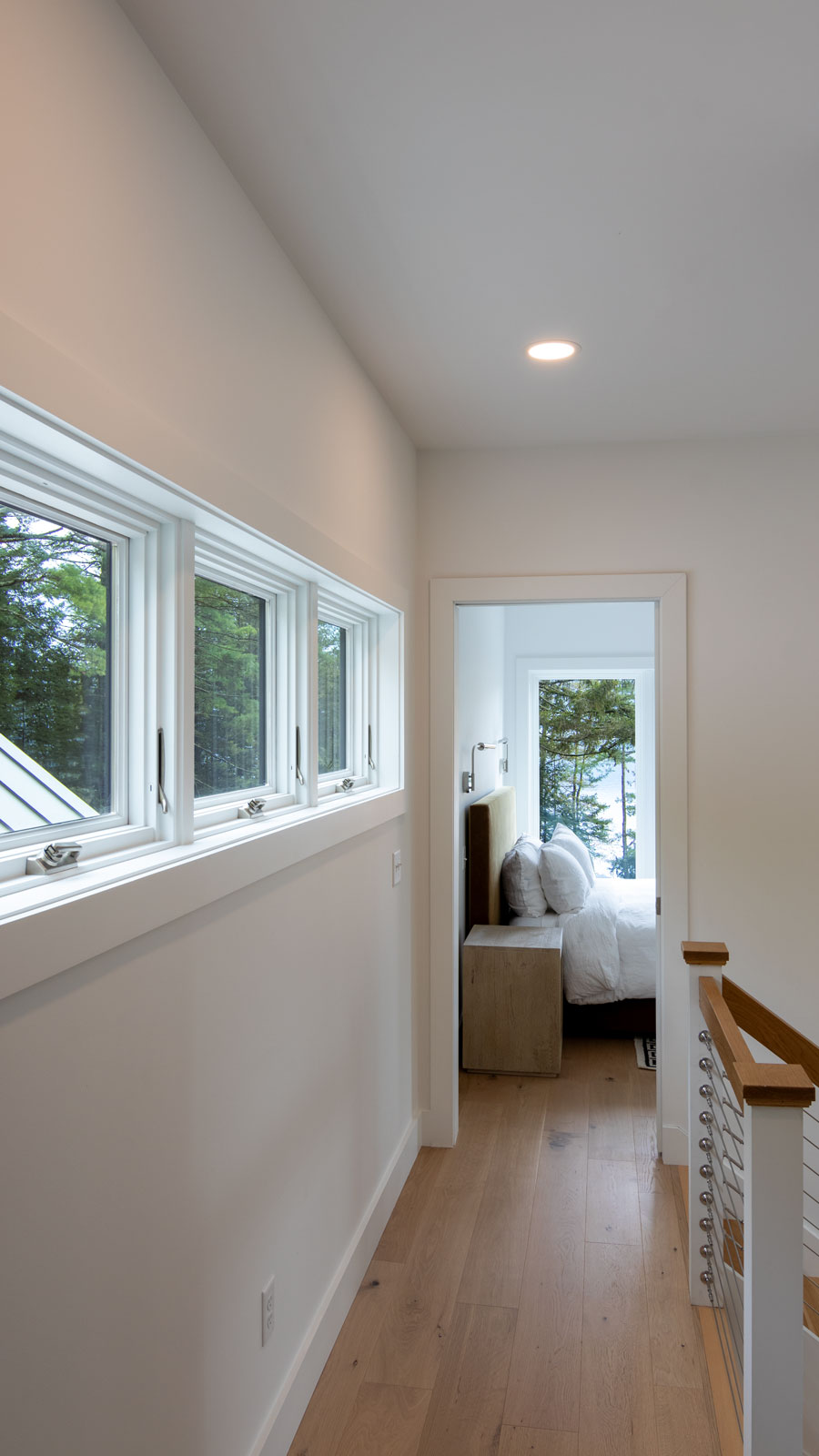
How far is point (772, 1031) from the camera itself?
241 cm

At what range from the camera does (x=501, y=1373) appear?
2.35 metres

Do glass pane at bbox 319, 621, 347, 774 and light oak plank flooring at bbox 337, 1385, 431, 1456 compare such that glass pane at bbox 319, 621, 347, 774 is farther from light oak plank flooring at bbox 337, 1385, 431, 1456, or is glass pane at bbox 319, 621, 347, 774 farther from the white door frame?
light oak plank flooring at bbox 337, 1385, 431, 1456

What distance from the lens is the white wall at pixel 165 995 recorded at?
3.79 feet

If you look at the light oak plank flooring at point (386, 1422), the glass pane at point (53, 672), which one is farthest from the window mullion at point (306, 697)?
the light oak plank flooring at point (386, 1422)

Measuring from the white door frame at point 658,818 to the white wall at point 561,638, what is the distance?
3286mm

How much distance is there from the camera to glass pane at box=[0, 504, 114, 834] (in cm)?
127

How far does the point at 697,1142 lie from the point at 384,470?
207 cm

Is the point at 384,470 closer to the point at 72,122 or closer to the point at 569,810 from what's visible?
the point at 72,122

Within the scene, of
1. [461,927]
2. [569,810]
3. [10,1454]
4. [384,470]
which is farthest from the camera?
[569,810]

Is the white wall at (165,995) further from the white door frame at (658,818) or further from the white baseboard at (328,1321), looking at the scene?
the white door frame at (658,818)

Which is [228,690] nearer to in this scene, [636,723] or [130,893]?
[130,893]

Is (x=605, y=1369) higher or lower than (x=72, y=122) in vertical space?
lower

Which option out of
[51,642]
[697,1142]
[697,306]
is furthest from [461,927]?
[51,642]


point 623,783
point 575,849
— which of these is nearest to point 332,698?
point 575,849
